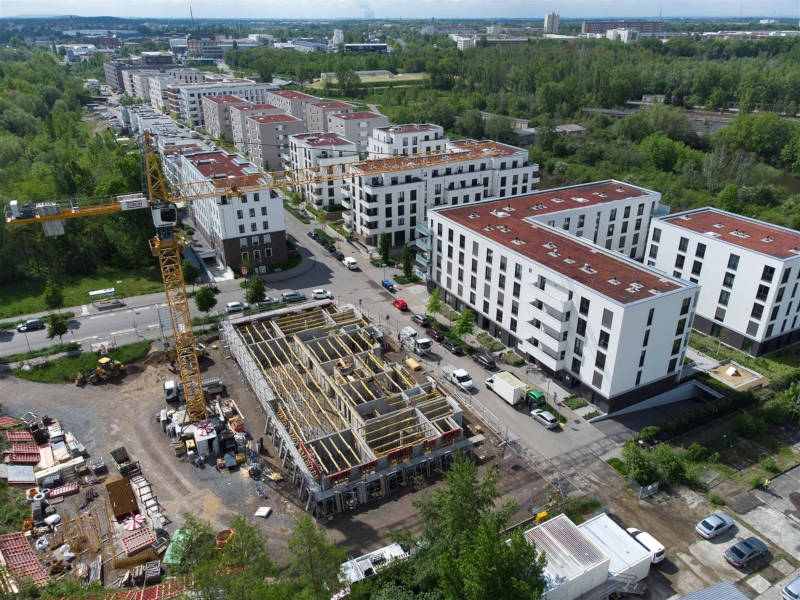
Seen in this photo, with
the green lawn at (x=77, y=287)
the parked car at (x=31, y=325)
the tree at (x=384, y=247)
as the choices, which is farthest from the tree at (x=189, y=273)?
the tree at (x=384, y=247)

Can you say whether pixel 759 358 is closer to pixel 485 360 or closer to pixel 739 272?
pixel 739 272

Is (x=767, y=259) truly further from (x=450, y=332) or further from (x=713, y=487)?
(x=450, y=332)

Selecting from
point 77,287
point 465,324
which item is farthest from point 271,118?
point 465,324

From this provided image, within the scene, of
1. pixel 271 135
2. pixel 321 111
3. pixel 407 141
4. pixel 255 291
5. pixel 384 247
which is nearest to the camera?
pixel 255 291

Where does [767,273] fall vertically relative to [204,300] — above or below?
above

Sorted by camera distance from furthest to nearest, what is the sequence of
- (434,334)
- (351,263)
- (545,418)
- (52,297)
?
1. (351,263)
2. (52,297)
3. (434,334)
4. (545,418)

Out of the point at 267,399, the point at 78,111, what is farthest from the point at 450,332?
the point at 78,111
